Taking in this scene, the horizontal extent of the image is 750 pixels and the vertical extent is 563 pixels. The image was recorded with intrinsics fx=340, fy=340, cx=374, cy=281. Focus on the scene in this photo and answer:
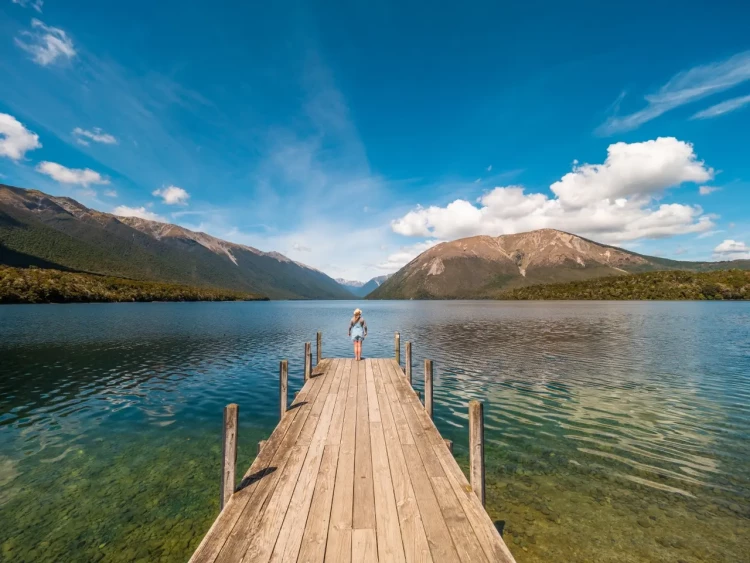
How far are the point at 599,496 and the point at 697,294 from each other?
19602 cm

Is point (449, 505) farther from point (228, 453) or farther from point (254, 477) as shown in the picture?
point (228, 453)

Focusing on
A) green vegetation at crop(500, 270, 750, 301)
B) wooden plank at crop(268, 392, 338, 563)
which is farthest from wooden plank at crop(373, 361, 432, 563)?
green vegetation at crop(500, 270, 750, 301)

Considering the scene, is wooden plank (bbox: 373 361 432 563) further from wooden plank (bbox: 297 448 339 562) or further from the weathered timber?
wooden plank (bbox: 297 448 339 562)

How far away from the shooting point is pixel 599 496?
9.40 meters

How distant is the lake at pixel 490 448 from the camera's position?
26.1ft

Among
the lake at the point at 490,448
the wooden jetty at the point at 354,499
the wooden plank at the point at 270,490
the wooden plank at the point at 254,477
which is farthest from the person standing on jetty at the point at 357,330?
the wooden jetty at the point at 354,499

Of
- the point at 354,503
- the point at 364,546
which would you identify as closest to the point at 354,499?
the point at 354,503

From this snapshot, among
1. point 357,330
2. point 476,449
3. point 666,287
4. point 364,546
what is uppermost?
point 666,287

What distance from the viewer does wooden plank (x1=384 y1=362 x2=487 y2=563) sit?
4.82m

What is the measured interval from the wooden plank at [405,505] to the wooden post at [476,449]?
4.10 feet

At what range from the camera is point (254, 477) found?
698cm

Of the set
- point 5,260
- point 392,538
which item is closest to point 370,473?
point 392,538

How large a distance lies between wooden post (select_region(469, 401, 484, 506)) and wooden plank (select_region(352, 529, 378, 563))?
232 cm

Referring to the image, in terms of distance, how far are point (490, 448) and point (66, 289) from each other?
5865 inches
